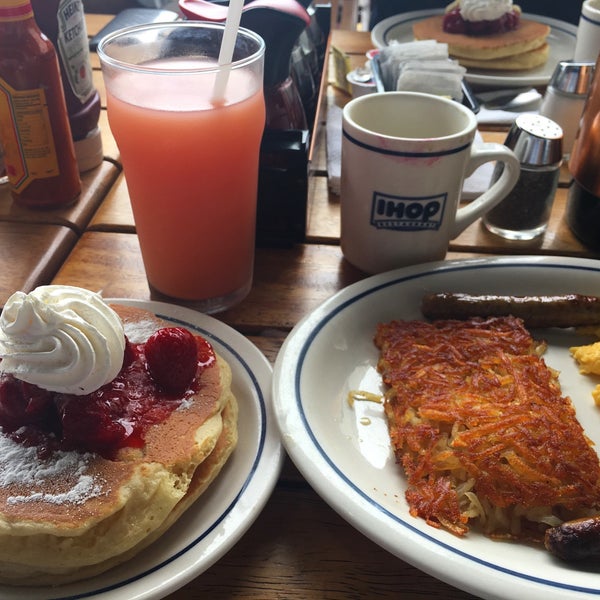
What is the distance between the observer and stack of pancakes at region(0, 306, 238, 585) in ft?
2.27

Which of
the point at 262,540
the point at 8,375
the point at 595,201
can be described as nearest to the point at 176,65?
the point at 8,375

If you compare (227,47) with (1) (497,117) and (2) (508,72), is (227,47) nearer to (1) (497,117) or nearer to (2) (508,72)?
(1) (497,117)

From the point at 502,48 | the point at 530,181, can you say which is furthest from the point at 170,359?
the point at 502,48

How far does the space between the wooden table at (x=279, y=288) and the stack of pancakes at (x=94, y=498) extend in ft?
0.35

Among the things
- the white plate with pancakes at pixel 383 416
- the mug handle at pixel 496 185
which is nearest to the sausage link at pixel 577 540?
the white plate with pancakes at pixel 383 416

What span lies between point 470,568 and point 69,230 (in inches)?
43.3

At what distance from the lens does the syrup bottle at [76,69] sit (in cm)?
141

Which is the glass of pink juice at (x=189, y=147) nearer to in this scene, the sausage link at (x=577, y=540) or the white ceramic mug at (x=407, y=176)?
the white ceramic mug at (x=407, y=176)

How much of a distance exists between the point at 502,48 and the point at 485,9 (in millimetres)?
199

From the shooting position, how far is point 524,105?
6.23ft

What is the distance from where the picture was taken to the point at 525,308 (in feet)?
3.65

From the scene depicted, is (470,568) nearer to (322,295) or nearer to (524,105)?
(322,295)

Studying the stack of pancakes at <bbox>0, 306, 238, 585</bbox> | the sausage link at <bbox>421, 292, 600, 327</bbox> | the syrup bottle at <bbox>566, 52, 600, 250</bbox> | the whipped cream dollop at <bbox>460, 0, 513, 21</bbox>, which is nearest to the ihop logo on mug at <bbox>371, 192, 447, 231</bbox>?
the sausage link at <bbox>421, 292, 600, 327</bbox>

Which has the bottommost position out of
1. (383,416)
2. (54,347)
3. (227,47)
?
(383,416)
